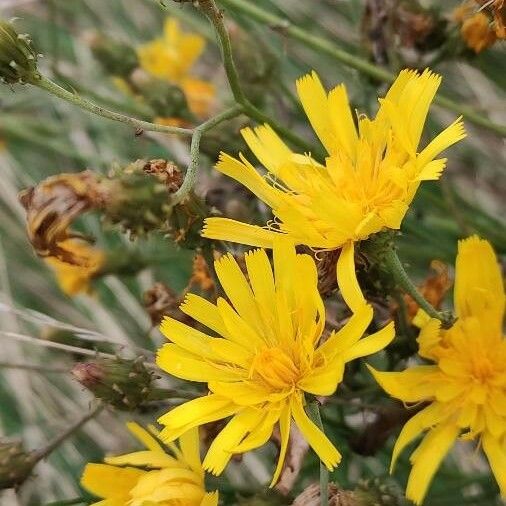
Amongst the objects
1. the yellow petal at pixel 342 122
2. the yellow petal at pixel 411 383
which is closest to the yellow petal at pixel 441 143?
the yellow petal at pixel 342 122

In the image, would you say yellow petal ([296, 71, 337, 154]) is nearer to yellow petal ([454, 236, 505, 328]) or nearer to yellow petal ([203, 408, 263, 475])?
yellow petal ([454, 236, 505, 328])

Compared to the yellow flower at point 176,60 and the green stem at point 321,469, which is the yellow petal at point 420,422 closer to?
the green stem at point 321,469

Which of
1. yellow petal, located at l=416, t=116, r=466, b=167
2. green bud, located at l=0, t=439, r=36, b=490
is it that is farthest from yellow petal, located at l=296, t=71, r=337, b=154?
green bud, located at l=0, t=439, r=36, b=490

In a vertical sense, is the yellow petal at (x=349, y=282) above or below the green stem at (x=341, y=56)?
below

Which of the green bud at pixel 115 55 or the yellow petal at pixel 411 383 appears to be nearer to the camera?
the yellow petal at pixel 411 383

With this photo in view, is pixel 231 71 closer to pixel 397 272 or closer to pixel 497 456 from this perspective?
pixel 397 272

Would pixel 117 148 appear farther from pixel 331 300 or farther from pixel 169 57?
pixel 331 300

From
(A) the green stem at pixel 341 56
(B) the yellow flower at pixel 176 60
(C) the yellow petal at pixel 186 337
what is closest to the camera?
(C) the yellow petal at pixel 186 337

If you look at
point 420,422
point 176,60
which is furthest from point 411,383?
point 176,60
